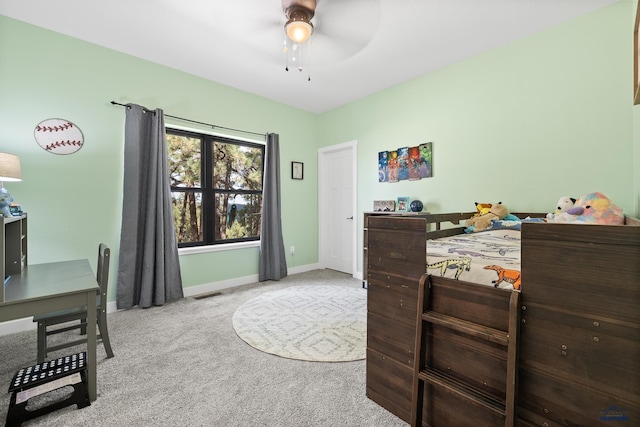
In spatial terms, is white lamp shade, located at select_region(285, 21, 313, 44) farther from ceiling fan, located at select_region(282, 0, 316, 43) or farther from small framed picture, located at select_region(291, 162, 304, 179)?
small framed picture, located at select_region(291, 162, 304, 179)

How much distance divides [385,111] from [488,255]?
2878 millimetres

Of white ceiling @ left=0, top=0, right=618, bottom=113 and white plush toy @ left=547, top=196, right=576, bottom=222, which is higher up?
white ceiling @ left=0, top=0, right=618, bottom=113

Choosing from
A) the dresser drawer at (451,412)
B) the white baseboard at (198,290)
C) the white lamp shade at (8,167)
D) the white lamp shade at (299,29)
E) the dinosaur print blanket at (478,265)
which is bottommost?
the white baseboard at (198,290)

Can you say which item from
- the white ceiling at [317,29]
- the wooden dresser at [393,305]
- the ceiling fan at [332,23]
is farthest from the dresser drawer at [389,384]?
the white ceiling at [317,29]

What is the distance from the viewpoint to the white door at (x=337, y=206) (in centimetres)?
431

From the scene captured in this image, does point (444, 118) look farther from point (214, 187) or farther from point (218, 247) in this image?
point (218, 247)

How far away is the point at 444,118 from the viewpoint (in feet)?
10.3

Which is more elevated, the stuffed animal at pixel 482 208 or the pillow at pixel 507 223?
the stuffed animal at pixel 482 208

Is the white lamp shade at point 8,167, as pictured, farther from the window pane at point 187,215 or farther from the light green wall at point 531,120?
the light green wall at point 531,120

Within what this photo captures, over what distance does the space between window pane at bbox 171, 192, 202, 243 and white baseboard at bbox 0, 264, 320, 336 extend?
0.61 m

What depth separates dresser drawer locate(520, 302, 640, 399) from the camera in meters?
0.80

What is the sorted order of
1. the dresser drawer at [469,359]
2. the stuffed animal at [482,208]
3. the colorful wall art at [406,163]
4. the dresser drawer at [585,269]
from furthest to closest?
the colorful wall art at [406,163]
the stuffed animal at [482,208]
the dresser drawer at [469,359]
the dresser drawer at [585,269]

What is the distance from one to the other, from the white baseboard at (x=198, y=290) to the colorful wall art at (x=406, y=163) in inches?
76.6

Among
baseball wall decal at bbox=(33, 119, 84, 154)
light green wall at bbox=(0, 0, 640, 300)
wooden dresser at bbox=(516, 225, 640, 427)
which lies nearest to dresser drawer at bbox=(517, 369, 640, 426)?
wooden dresser at bbox=(516, 225, 640, 427)
